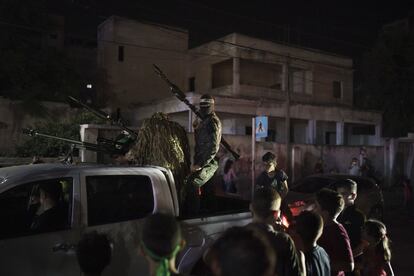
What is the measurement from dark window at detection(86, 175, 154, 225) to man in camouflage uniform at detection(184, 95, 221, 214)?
84cm

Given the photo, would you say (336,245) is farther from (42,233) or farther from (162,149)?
(42,233)

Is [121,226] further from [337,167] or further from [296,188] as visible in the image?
[337,167]

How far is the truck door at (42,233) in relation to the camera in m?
3.43

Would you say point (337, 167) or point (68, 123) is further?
point (337, 167)

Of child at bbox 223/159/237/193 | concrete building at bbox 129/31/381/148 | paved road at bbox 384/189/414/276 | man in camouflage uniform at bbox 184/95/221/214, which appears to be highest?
concrete building at bbox 129/31/381/148

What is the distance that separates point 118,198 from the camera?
13.7 ft

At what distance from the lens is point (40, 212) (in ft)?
13.9

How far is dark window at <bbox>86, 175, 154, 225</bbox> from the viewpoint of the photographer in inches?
157

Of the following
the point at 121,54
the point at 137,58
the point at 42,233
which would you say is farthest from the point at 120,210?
the point at 137,58

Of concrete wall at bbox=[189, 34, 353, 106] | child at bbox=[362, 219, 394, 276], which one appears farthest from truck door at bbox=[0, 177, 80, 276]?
concrete wall at bbox=[189, 34, 353, 106]

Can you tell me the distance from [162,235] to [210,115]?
3.35m

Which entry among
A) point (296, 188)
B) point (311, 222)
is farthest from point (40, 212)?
point (296, 188)

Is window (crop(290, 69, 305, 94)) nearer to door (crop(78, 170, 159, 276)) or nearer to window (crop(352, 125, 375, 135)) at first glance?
window (crop(352, 125, 375, 135))

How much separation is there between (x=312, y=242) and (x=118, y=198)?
1.90 metres
